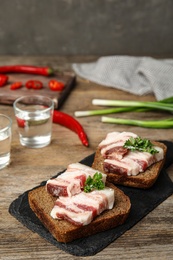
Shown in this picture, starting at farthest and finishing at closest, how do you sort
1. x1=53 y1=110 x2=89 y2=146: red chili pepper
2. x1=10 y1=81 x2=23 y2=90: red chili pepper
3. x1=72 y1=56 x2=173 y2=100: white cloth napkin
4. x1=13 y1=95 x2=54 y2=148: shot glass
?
x1=72 y1=56 x2=173 y2=100: white cloth napkin
x1=10 y1=81 x2=23 y2=90: red chili pepper
x1=53 y1=110 x2=89 y2=146: red chili pepper
x1=13 y1=95 x2=54 y2=148: shot glass

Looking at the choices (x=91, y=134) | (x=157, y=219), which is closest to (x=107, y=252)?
(x=157, y=219)

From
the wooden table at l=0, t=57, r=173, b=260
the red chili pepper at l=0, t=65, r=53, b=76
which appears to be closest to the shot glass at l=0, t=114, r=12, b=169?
the wooden table at l=0, t=57, r=173, b=260

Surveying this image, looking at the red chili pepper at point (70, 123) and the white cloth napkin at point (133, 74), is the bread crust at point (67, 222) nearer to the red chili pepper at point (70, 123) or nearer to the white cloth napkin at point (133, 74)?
the red chili pepper at point (70, 123)

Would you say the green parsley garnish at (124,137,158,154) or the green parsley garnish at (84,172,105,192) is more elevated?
the green parsley garnish at (84,172,105,192)

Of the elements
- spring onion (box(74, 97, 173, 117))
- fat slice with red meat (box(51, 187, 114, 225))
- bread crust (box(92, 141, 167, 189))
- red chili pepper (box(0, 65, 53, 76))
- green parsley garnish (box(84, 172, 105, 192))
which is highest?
green parsley garnish (box(84, 172, 105, 192))

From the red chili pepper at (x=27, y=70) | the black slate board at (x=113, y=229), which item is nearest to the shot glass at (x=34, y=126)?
the black slate board at (x=113, y=229)

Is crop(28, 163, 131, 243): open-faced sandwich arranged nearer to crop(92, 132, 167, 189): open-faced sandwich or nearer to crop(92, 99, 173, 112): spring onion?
crop(92, 132, 167, 189): open-faced sandwich

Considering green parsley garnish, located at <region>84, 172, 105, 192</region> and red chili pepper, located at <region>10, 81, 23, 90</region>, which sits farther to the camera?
red chili pepper, located at <region>10, 81, 23, 90</region>

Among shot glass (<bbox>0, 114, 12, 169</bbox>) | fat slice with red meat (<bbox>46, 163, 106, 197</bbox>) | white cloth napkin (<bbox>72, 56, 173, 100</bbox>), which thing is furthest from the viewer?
white cloth napkin (<bbox>72, 56, 173, 100</bbox>)
